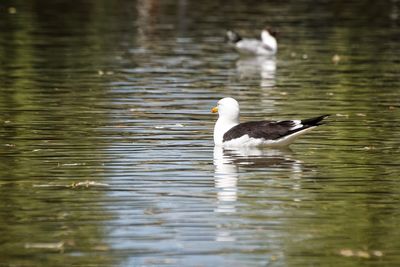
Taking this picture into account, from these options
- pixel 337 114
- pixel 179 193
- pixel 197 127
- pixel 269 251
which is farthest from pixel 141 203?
pixel 337 114

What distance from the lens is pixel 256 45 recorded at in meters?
34.4

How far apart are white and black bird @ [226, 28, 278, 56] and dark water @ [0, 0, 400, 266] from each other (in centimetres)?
35

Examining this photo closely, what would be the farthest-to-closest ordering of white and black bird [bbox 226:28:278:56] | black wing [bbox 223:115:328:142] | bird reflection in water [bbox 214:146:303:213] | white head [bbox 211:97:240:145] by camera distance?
1. white and black bird [bbox 226:28:278:56]
2. white head [bbox 211:97:240:145]
3. black wing [bbox 223:115:328:142]
4. bird reflection in water [bbox 214:146:303:213]

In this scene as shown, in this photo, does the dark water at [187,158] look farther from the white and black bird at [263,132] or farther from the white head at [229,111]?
the white head at [229,111]

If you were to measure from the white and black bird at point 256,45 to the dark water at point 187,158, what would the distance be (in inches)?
13.6

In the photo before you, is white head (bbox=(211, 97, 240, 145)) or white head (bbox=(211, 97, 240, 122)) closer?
white head (bbox=(211, 97, 240, 145))

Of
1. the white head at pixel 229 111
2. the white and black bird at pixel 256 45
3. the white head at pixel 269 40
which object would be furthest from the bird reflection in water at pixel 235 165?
the white head at pixel 269 40

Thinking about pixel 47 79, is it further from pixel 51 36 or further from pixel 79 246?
pixel 79 246

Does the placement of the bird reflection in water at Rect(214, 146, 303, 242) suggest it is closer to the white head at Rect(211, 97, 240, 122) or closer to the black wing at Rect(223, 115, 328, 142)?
the black wing at Rect(223, 115, 328, 142)

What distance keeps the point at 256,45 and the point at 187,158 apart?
18.0m

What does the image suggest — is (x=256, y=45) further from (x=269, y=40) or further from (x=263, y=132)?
(x=263, y=132)

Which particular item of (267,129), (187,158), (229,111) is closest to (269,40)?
(229,111)

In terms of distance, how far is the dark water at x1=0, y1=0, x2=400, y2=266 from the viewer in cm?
1142

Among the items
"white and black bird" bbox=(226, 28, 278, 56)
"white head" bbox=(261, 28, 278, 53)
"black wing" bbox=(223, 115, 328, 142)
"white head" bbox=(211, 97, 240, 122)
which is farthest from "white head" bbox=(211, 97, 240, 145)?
"white head" bbox=(261, 28, 278, 53)
